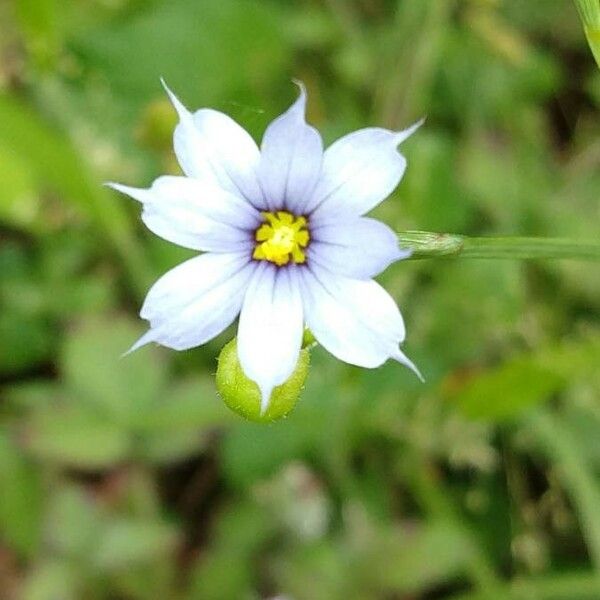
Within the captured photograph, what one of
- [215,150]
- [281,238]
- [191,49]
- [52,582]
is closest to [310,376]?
[52,582]

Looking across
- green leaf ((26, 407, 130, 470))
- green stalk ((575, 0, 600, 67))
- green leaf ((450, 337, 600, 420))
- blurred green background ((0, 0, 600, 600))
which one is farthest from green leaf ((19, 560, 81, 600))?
green stalk ((575, 0, 600, 67))

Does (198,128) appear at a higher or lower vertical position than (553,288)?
lower

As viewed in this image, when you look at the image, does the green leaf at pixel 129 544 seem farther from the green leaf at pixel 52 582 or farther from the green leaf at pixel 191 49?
the green leaf at pixel 191 49

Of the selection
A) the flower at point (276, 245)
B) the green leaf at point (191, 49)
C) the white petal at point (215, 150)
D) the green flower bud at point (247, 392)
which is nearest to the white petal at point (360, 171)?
the flower at point (276, 245)

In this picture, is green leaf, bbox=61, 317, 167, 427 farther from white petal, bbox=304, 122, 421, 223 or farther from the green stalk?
the green stalk

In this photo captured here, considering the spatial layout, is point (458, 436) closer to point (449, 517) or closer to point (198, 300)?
point (449, 517)

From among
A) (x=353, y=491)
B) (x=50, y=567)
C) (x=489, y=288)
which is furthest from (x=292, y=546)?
(x=489, y=288)
